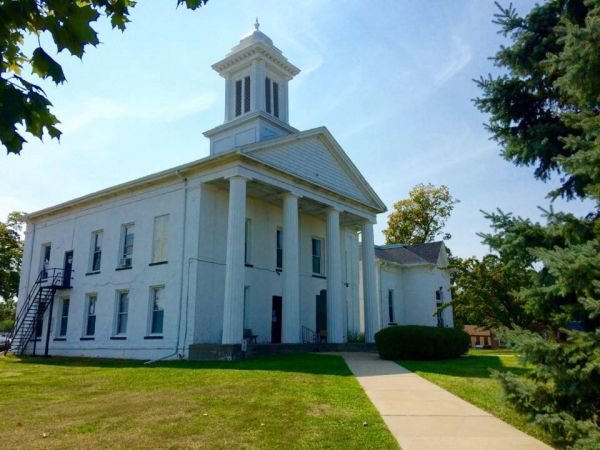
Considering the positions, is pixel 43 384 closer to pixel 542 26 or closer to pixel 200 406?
pixel 200 406

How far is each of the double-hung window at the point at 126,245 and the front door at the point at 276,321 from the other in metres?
7.12

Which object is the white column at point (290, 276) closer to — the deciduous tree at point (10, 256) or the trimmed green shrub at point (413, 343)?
the trimmed green shrub at point (413, 343)

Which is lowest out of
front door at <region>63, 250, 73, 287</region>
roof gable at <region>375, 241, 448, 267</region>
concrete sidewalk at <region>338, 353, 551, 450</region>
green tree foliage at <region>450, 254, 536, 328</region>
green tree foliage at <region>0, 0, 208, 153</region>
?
concrete sidewalk at <region>338, 353, 551, 450</region>

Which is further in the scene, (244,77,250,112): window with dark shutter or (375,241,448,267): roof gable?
(375,241,448,267): roof gable

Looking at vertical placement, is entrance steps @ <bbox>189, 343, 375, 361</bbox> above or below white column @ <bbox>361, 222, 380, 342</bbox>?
below

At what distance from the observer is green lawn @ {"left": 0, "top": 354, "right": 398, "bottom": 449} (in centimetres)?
605

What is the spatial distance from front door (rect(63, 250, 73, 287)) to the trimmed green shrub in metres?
16.6

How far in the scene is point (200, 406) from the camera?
8.08 meters

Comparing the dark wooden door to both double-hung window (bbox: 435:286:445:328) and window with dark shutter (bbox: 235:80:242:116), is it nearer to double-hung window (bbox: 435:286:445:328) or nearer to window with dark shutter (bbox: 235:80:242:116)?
window with dark shutter (bbox: 235:80:242:116)

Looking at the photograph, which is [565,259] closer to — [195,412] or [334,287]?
[195,412]

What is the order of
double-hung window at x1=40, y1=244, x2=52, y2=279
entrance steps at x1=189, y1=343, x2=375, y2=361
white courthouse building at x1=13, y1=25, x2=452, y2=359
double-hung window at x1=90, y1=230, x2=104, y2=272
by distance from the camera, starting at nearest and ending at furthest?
entrance steps at x1=189, y1=343, x2=375, y2=361, white courthouse building at x1=13, y1=25, x2=452, y2=359, double-hung window at x1=90, y1=230, x2=104, y2=272, double-hung window at x1=40, y1=244, x2=52, y2=279

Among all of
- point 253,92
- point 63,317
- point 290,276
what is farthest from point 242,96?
point 63,317

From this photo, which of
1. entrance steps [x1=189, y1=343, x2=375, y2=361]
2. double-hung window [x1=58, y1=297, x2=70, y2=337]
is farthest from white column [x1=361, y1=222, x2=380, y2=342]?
double-hung window [x1=58, y1=297, x2=70, y2=337]

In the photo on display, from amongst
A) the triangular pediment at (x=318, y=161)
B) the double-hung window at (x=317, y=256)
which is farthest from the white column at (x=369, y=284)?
the double-hung window at (x=317, y=256)
